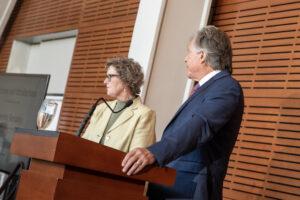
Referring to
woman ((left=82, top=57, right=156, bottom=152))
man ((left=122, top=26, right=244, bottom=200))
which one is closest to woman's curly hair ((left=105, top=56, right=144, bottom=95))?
woman ((left=82, top=57, right=156, bottom=152))

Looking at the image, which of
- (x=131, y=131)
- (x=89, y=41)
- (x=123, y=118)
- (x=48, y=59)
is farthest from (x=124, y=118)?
(x=48, y=59)

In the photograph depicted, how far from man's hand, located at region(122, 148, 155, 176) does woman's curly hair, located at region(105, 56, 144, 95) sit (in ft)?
6.84

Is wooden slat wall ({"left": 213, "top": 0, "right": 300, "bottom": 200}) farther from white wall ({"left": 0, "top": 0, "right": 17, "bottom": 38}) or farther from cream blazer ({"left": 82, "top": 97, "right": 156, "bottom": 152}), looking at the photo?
white wall ({"left": 0, "top": 0, "right": 17, "bottom": 38})

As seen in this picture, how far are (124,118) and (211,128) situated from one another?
1.55 metres

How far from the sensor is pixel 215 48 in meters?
2.51

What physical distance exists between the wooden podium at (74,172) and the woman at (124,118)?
1556 millimetres

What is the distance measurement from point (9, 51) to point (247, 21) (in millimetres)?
5425

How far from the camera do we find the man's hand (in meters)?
1.77

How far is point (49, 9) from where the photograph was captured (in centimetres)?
771

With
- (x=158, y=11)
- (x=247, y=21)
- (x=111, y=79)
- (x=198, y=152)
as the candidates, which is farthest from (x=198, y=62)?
(x=158, y=11)

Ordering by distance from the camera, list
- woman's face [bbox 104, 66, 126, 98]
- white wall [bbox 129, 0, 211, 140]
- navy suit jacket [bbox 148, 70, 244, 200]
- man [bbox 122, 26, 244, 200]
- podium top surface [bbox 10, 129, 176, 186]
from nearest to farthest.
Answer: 1. podium top surface [bbox 10, 129, 176, 186]
2. man [bbox 122, 26, 244, 200]
3. navy suit jacket [bbox 148, 70, 244, 200]
4. woman's face [bbox 104, 66, 126, 98]
5. white wall [bbox 129, 0, 211, 140]

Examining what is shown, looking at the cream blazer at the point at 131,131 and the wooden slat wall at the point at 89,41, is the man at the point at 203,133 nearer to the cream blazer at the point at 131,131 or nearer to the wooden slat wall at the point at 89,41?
the cream blazer at the point at 131,131

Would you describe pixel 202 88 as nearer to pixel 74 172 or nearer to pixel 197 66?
pixel 197 66

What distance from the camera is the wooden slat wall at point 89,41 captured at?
5805 millimetres
